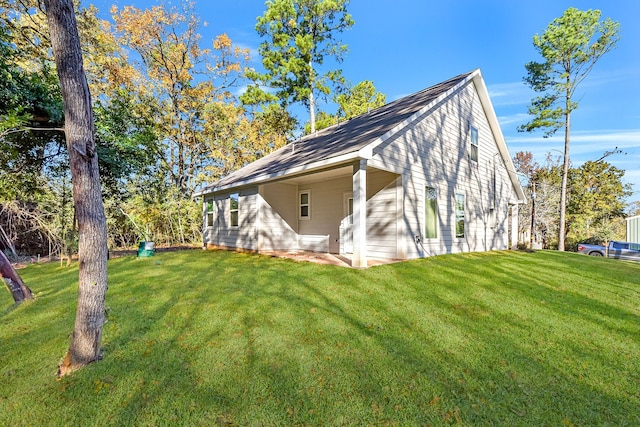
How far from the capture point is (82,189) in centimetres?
254

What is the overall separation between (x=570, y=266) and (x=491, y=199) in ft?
14.9

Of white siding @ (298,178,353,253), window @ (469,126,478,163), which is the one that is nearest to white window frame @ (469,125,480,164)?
window @ (469,126,478,163)

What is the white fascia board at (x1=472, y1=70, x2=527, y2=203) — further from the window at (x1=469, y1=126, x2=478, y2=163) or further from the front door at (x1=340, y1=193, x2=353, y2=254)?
the front door at (x1=340, y1=193, x2=353, y2=254)

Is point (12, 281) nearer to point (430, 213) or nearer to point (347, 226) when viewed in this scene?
point (347, 226)

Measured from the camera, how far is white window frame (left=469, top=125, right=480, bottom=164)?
388 inches

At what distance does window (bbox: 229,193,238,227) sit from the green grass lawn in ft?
18.7

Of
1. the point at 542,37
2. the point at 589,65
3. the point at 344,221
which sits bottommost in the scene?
the point at 344,221

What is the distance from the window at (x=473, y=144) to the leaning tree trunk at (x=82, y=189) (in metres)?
10.5

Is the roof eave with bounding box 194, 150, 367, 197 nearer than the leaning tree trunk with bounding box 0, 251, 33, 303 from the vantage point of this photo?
No

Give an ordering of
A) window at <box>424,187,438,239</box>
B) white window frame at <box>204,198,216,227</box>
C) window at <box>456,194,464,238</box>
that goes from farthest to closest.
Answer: white window frame at <box>204,198,216,227</box>
window at <box>456,194,464,238</box>
window at <box>424,187,438,239</box>

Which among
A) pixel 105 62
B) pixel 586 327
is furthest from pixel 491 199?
pixel 105 62

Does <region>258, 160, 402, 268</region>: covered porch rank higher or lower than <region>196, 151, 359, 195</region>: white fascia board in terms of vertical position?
lower

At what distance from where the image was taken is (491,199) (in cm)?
1090

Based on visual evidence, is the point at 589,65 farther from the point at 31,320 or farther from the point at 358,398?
the point at 31,320
